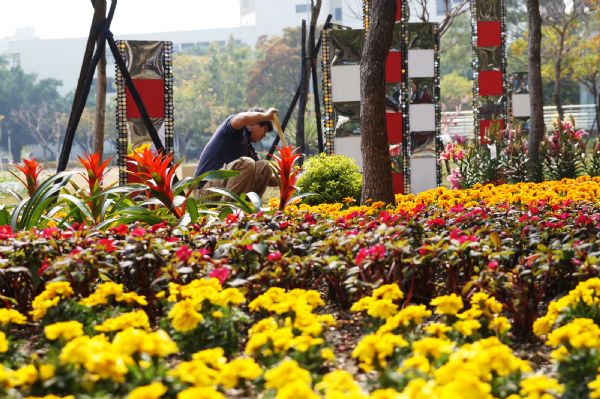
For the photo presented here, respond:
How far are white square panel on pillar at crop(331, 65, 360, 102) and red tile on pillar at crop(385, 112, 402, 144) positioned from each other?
0.57m

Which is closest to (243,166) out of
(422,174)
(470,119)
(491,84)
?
(422,174)

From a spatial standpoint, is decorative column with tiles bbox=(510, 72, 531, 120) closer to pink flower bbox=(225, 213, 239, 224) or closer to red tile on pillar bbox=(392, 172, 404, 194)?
red tile on pillar bbox=(392, 172, 404, 194)

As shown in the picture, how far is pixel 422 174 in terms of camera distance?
11.6m

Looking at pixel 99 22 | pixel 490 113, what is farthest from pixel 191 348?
pixel 490 113

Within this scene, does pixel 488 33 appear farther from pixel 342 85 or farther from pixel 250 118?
pixel 250 118

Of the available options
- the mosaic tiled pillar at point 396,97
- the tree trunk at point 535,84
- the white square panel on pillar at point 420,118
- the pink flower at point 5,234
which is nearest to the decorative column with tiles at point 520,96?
the tree trunk at point 535,84

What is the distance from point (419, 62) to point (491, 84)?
8.78 feet

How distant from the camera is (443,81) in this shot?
57219 mm

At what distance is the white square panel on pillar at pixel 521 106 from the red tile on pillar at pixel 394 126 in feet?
19.5

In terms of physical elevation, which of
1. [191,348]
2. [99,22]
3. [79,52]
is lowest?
[191,348]

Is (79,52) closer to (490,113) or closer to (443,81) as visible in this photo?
(443,81)

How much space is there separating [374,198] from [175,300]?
4531mm

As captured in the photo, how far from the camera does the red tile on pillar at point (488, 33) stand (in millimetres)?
13234

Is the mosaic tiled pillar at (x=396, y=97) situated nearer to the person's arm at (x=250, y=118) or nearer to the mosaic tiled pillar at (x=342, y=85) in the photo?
the mosaic tiled pillar at (x=342, y=85)
